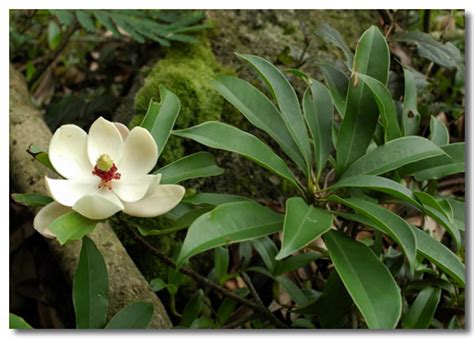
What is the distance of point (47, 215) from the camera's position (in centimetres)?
86

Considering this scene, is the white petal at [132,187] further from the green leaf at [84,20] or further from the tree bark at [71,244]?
the green leaf at [84,20]

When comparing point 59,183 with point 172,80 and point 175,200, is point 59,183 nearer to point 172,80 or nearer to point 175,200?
point 175,200

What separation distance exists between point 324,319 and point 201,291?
0.26 meters

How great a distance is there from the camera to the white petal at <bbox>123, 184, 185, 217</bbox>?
2.86 ft

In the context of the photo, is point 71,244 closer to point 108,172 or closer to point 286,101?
point 108,172

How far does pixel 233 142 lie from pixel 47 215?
27 cm

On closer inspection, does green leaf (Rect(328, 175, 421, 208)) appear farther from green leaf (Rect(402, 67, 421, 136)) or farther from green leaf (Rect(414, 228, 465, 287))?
green leaf (Rect(402, 67, 421, 136))

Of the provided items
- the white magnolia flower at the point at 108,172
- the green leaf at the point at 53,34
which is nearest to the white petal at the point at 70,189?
the white magnolia flower at the point at 108,172

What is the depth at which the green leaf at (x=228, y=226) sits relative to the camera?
30.8 inches

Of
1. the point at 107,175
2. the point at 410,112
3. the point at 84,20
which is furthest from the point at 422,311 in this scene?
the point at 84,20

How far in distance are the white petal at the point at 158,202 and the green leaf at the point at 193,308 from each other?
35 cm

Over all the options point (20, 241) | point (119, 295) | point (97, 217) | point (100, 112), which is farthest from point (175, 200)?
point (100, 112)

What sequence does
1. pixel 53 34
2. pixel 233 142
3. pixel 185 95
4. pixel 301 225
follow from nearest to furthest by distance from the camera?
pixel 301 225, pixel 233 142, pixel 185 95, pixel 53 34
